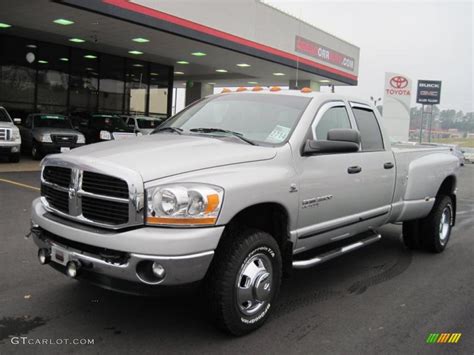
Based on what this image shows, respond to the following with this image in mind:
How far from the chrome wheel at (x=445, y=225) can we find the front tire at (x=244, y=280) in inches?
143

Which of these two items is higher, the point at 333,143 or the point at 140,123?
the point at 140,123

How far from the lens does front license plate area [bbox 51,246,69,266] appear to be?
3454 millimetres

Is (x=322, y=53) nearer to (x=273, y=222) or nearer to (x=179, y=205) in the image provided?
(x=273, y=222)

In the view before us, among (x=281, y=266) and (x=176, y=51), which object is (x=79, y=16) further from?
(x=281, y=266)

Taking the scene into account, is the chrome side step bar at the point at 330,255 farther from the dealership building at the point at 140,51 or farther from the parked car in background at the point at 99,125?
the parked car in background at the point at 99,125

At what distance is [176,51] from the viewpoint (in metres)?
20.5

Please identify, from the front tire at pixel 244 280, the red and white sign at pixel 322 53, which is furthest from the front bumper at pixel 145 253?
the red and white sign at pixel 322 53

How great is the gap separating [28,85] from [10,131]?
6.80 metres

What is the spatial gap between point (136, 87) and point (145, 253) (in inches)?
884

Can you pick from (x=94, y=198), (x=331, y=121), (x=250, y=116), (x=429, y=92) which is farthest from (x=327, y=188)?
(x=429, y=92)

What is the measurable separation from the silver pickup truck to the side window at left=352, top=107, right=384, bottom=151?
0.05m

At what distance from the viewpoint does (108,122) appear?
19109 mm

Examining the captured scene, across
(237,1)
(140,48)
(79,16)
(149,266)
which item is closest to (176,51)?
(140,48)

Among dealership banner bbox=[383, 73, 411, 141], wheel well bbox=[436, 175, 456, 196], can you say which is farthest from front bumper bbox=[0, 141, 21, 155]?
dealership banner bbox=[383, 73, 411, 141]
